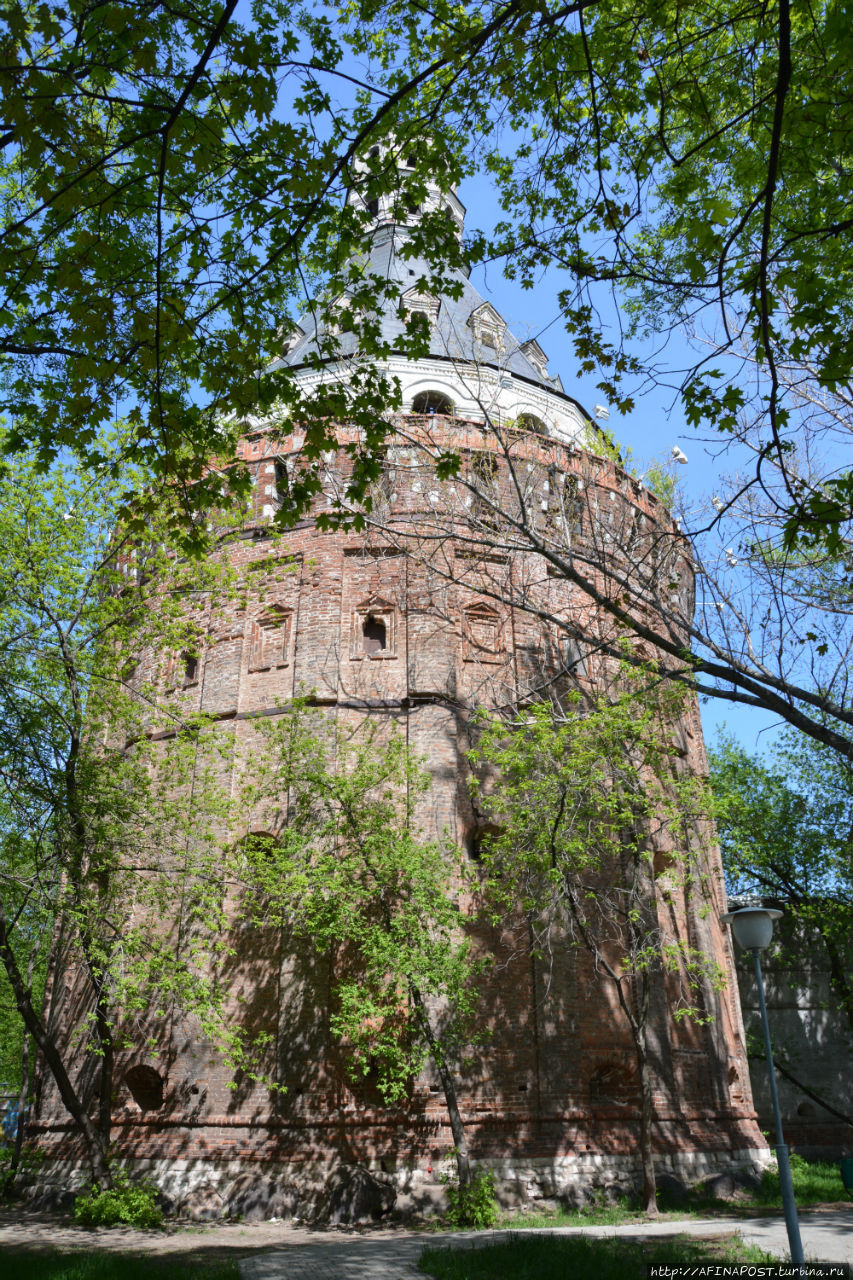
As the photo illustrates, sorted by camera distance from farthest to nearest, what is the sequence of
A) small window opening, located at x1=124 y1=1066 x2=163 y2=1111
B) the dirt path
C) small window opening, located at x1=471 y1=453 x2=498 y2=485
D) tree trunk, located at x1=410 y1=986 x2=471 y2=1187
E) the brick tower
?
small window opening, located at x1=124 y1=1066 x2=163 y2=1111, small window opening, located at x1=471 y1=453 x2=498 y2=485, the brick tower, tree trunk, located at x1=410 y1=986 x2=471 y2=1187, the dirt path

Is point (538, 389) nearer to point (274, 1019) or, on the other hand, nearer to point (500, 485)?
point (500, 485)

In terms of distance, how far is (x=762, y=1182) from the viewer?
15.0 m

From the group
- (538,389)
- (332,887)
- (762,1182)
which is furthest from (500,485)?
(762,1182)

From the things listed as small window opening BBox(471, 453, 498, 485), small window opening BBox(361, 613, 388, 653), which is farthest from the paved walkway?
small window opening BBox(471, 453, 498, 485)

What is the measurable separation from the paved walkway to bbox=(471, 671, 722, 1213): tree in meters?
1.54

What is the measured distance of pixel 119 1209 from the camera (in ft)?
37.9

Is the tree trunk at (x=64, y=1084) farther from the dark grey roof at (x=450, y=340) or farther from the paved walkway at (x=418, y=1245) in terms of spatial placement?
the dark grey roof at (x=450, y=340)

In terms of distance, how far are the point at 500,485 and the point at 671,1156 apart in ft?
35.6

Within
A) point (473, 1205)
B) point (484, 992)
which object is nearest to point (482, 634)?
point (484, 992)

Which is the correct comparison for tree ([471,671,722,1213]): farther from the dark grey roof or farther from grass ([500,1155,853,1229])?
the dark grey roof

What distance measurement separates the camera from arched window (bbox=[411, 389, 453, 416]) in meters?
19.8

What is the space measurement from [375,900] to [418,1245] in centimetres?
433

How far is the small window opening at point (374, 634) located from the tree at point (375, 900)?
194cm

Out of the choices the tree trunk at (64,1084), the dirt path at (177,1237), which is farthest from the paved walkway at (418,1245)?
the tree trunk at (64,1084)
